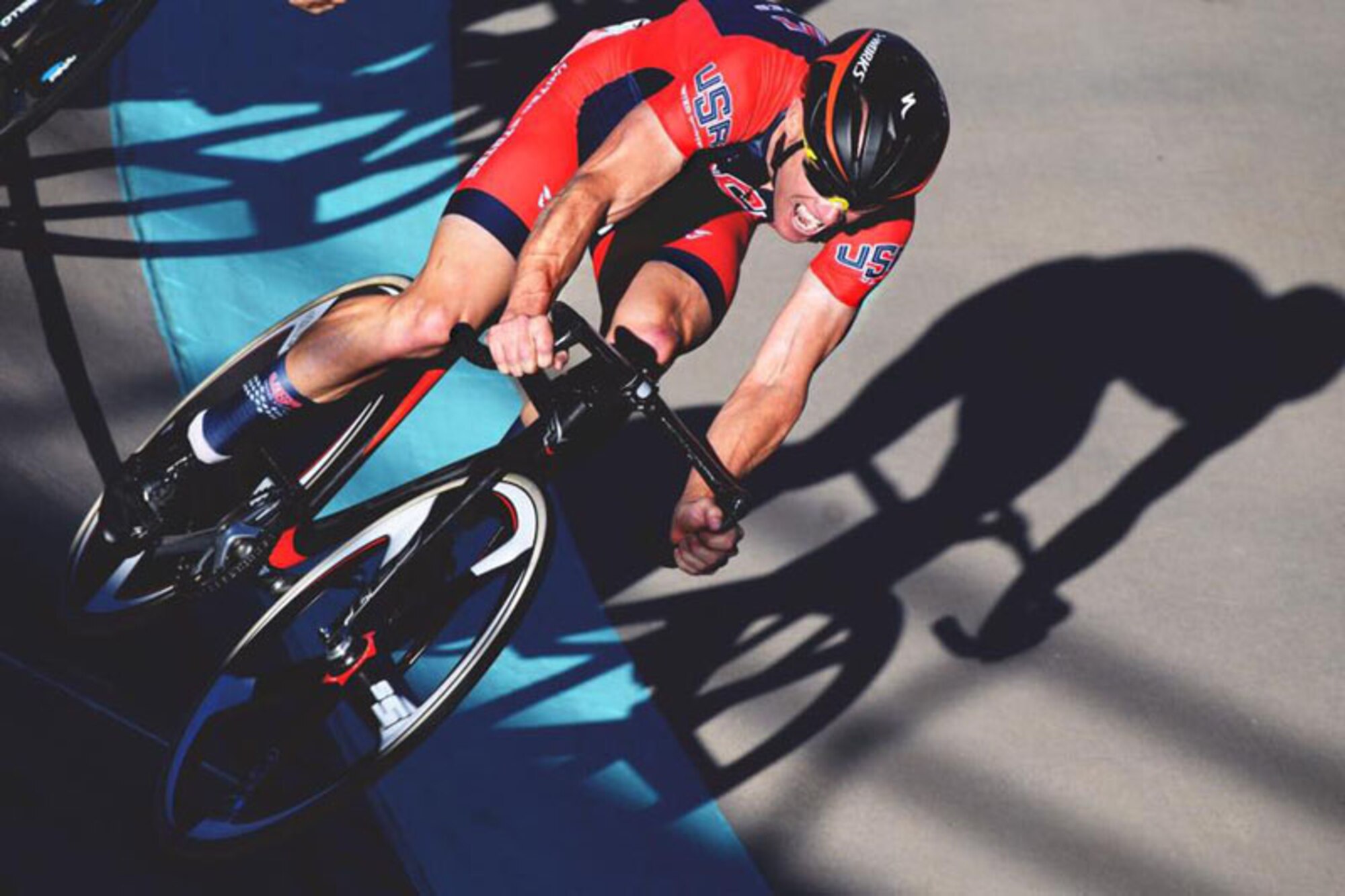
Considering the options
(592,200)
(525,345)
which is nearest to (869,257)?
(592,200)

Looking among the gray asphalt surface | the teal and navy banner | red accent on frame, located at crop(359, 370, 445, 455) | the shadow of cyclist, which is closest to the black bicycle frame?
red accent on frame, located at crop(359, 370, 445, 455)

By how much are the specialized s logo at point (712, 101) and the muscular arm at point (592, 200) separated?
9 centimetres

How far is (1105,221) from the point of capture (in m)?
5.68

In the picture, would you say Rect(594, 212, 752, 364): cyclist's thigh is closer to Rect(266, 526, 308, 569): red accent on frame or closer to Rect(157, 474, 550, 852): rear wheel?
Rect(157, 474, 550, 852): rear wheel

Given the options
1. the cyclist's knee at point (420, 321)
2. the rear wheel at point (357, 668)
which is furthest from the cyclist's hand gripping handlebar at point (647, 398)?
the cyclist's knee at point (420, 321)

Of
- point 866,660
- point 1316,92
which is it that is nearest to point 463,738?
point 866,660

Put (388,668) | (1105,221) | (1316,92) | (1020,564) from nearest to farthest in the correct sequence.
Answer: (388,668), (1020,564), (1105,221), (1316,92)

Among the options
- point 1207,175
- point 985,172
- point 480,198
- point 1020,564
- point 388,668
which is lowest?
point 1020,564

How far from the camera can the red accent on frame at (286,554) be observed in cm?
328

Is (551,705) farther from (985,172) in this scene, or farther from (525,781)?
(985,172)

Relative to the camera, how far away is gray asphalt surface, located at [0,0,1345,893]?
4027mm

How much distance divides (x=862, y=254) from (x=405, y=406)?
1.43m

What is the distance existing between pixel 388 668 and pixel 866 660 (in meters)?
1.88

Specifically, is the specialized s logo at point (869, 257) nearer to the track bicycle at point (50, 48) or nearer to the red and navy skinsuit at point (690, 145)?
the red and navy skinsuit at point (690, 145)
